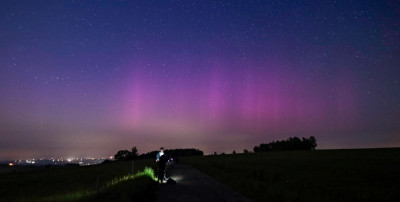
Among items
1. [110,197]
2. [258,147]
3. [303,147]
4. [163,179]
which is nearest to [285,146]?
[303,147]

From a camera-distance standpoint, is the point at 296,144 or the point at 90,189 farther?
the point at 296,144

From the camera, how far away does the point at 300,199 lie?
13523 mm

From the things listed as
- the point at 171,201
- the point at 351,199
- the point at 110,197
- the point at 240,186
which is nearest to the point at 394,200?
the point at 351,199

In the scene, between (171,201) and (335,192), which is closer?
(171,201)

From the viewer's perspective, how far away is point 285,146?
5846 inches

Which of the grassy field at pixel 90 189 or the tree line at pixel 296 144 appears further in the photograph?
the tree line at pixel 296 144

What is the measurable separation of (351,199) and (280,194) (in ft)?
11.3

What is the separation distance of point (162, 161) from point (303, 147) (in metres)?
133

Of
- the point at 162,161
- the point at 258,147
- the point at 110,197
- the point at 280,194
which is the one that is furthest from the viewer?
the point at 258,147

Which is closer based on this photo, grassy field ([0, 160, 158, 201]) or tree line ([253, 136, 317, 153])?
grassy field ([0, 160, 158, 201])

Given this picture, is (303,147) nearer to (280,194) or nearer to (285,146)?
(285,146)

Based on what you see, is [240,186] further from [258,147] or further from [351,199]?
[258,147]

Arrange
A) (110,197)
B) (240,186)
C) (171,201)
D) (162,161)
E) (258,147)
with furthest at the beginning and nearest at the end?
1. (258,147)
2. (162,161)
3. (240,186)
4. (171,201)
5. (110,197)

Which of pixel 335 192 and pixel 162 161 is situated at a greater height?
pixel 162 161
